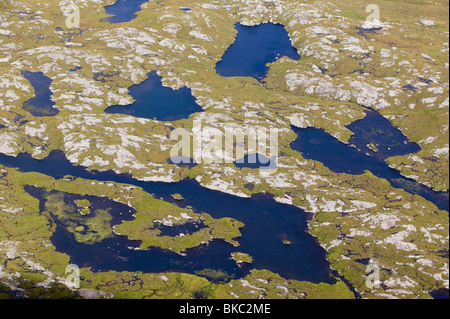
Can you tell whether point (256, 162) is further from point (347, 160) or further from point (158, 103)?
point (158, 103)

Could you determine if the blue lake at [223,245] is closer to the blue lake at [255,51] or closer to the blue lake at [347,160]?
the blue lake at [347,160]

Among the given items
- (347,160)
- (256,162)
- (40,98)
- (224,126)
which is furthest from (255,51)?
(40,98)

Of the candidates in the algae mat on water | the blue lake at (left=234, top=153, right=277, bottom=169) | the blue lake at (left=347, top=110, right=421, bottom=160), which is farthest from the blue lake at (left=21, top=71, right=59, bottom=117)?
the blue lake at (left=347, top=110, right=421, bottom=160)

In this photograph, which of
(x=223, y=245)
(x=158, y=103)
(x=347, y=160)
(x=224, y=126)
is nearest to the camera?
(x=223, y=245)

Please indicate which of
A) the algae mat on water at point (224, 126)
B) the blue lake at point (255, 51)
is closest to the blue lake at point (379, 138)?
the algae mat on water at point (224, 126)

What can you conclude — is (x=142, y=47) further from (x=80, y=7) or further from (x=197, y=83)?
(x=80, y=7)

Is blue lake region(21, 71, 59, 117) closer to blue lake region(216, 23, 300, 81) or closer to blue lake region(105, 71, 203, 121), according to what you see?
blue lake region(105, 71, 203, 121)
